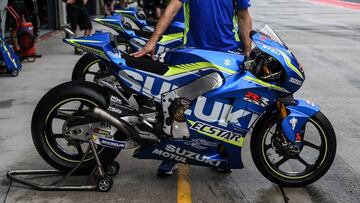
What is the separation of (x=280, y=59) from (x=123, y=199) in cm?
172

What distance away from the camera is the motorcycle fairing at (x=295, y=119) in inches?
173

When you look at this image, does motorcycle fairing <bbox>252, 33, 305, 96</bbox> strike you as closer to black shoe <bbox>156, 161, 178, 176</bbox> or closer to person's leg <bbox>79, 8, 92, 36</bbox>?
black shoe <bbox>156, 161, 178, 176</bbox>

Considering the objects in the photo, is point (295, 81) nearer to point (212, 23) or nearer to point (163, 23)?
point (212, 23)

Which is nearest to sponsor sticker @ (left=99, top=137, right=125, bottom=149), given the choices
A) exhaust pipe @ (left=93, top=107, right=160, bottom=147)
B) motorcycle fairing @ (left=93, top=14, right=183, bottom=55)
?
exhaust pipe @ (left=93, top=107, right=160, bottom=147)

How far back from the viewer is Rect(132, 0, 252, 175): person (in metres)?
4.82

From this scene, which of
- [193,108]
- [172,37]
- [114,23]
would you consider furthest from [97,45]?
[114,23]

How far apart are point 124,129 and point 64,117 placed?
621 millimetres

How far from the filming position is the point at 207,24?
4.90m

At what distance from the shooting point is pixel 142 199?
4.34 metres

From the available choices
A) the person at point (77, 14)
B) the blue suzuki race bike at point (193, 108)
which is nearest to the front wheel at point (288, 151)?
the blue suzuki race bike at point (193, 108)

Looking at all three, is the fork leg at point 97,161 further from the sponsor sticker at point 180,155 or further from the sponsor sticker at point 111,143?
the sponsor sticker at point 180,155

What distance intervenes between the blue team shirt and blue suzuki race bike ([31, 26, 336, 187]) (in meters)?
0.52

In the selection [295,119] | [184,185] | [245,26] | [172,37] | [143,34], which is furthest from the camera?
[143,34]

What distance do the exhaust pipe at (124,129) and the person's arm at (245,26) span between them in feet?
4.82
